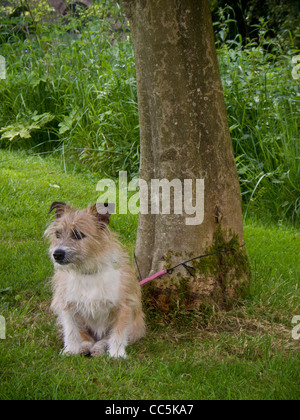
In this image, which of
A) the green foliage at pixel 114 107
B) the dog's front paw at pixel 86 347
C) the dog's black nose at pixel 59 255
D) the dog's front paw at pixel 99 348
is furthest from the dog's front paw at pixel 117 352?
the green foliage at pixel 114 107

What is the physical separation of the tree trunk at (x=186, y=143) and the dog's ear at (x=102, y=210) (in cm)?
55

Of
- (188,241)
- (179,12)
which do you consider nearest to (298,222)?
(188,241)

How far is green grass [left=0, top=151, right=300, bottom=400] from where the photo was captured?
3.11 m

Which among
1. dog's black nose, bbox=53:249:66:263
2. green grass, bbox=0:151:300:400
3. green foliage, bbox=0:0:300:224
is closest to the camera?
green grass, bbox=0:151:300:400

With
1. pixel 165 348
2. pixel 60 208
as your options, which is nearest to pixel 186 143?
pixel 60 208

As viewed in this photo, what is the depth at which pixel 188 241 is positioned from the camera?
404 cm

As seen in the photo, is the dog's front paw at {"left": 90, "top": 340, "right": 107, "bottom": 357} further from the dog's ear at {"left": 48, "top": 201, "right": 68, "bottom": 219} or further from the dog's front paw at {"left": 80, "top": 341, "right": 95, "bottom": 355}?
the dog's ear at {"left": 48, "top": 201, "right": 68, "bottom": 219}

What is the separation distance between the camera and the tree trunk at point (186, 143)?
152 inches

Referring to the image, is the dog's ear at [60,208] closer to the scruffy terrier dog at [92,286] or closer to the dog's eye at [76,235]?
the scruffy terrier dog at [92,286]

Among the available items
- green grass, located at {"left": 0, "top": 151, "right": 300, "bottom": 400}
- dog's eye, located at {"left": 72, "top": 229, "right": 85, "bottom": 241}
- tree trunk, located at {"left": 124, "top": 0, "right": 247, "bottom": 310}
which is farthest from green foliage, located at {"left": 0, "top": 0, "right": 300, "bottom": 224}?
dog's eye, located at {"left": 72, "top": 229, "right": 85, "bottom": 241}

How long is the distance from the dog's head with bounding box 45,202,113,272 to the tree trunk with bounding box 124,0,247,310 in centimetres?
61

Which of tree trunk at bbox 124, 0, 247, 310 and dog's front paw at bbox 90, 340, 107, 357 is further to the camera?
tree trunk at bbox 124, 0, 247, 310

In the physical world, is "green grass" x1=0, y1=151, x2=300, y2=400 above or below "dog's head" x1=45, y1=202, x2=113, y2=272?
below

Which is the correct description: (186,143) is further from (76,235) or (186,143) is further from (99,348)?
(99,348)
